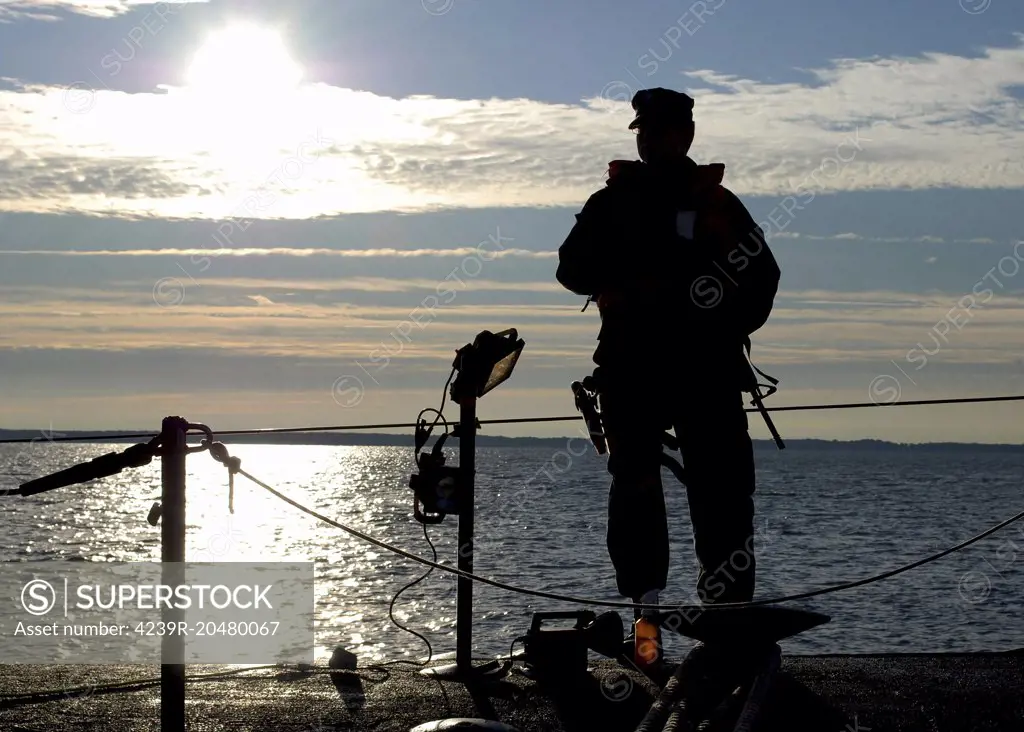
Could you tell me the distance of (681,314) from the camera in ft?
18.1

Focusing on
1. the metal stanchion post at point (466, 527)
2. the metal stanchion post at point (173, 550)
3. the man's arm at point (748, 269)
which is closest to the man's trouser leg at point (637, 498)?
the man's arm at point (748, 269)

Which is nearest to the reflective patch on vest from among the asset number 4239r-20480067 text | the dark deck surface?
the dark deck surface

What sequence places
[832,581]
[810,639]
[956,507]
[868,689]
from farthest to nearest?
1. [956,507]
2. [832,581]
3. [810,639]
4. [868,689]

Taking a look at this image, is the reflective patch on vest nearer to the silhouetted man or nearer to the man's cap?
the silhouetted man

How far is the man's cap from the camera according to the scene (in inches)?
222

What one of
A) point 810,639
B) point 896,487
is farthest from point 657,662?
→ point 896,487

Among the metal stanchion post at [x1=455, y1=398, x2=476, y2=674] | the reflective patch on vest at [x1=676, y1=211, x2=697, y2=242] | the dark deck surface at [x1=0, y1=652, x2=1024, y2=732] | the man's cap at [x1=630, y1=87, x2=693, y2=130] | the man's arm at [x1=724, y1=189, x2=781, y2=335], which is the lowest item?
the dark deck surface at [x1=0, y1=652, x2=1024, y2=732]

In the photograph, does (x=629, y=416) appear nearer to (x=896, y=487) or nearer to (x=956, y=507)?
(x=956, y=507)

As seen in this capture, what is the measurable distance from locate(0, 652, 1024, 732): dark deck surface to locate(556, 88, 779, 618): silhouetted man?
0.57 meters

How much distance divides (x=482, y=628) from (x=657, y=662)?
14.4m

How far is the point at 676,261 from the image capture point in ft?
18.1
